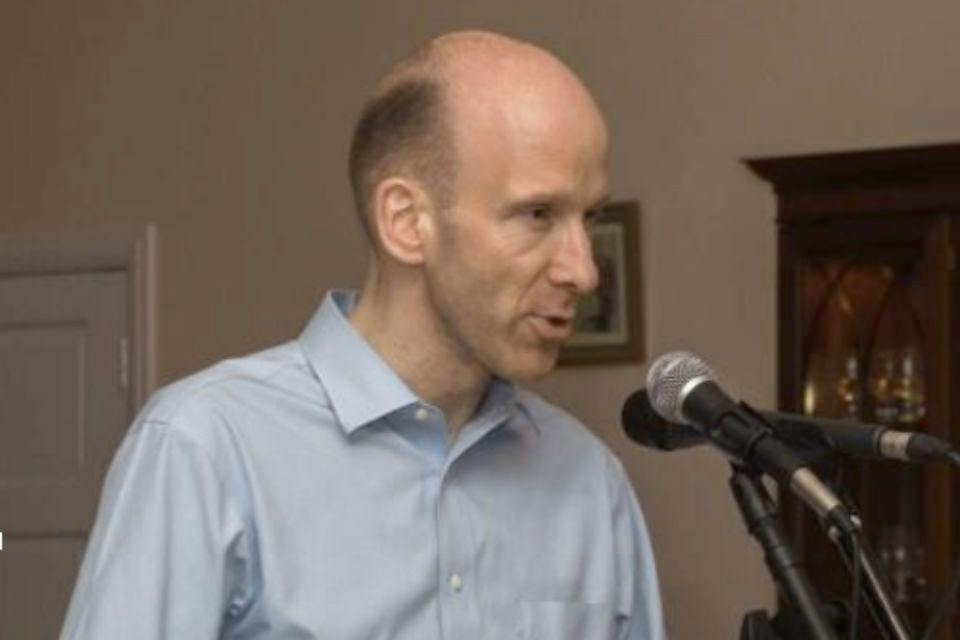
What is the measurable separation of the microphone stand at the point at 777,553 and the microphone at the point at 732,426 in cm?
2

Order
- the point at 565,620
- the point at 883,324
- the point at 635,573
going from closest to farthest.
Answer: the point at 565,620 < the point at 635,573 < the point at 883,324

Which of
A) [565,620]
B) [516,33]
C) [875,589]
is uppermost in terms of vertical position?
[516,33]

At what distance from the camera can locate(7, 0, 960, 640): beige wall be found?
4043 mm

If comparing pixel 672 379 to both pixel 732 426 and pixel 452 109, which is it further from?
pixel 452 109

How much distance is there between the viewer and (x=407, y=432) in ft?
5.96

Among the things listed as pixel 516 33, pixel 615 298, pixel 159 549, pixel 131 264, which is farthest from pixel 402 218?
pixel 131 264

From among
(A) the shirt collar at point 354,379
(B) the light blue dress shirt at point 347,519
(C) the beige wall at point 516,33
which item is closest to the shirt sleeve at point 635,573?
(B) the light blue dress shirt at point 347,519

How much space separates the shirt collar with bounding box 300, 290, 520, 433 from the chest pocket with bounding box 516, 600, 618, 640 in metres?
0.20

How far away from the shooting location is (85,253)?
492 cm

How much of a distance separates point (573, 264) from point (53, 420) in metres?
3.51

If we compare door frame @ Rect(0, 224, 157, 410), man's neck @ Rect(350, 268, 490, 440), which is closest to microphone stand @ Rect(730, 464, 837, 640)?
man's neck @ Rect(350, 268, 490, 440)

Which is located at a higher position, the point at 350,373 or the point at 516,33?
the point at 516,33

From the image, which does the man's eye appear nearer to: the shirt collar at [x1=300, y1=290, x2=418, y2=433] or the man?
the man

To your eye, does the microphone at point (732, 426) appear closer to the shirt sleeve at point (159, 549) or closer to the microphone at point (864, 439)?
the microphone at point (864, 439)
